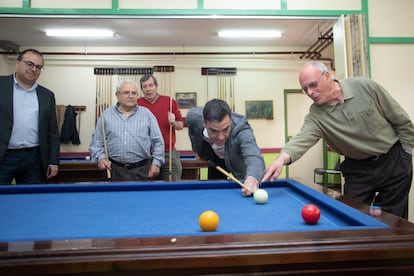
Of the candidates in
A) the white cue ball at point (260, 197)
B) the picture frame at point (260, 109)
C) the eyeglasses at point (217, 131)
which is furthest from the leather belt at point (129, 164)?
the picture frame at point (260, 109)

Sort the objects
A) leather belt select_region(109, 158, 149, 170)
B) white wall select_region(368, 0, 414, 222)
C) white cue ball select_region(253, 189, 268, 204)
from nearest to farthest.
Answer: white cue ball select_region(253, 189, 268, 204) < leather belt select_region(109, 158, 149, 170) < white wall select_region(368, 0, 414, 222)

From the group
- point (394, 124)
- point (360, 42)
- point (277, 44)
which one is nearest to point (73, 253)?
point (394, 124)

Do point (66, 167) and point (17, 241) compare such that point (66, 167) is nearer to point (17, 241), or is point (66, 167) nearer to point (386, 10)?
point (17, 241)

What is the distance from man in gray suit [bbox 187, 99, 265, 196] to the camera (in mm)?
1679

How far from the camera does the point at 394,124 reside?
6.27 ft

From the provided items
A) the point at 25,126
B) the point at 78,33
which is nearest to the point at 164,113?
the point at 25,126

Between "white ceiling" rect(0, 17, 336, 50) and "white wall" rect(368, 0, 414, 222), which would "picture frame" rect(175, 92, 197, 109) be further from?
"white wall" rect(368, 0, 414, 222)

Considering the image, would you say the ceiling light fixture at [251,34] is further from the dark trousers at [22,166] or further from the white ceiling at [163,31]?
the dark trousers at [22,166]

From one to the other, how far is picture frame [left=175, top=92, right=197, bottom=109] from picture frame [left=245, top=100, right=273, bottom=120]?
100cm

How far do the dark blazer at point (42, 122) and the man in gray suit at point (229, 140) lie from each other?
42.0 inches

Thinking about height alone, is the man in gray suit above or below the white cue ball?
above

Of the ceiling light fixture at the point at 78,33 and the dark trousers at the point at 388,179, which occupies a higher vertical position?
the ceiling light fixture at the point at 78,33

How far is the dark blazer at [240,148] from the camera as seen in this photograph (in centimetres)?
168

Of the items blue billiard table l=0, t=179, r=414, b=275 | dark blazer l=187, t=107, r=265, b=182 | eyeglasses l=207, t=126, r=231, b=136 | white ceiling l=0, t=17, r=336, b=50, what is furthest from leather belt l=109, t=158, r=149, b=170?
white ceiling l=0, t=17, r=336, b=50
